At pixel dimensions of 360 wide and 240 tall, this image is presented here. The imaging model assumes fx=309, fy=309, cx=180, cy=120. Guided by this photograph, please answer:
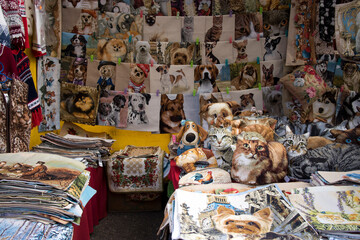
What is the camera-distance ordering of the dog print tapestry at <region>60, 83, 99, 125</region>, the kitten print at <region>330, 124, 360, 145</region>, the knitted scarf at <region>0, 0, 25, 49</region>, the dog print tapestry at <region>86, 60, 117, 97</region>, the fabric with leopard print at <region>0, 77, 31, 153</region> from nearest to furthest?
the kitten print at <region>330, 124, 360, 145</region>, the fabric with leopard print at <region>0, 77, 31, 153</region>, the knitted scarf at <region>0, 0, 25, 49</region>, the dog print tapestry at <region>60, 83, 99, 125</region>, the dog print tapestry at <region>86, 60, 117, 97</region>

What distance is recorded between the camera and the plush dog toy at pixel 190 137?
273 cm

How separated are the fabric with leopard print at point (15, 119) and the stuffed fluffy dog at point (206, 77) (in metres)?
2.18

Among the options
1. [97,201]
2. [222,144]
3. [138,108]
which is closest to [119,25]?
[138,108]

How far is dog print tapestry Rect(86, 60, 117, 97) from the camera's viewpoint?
3.87 metres

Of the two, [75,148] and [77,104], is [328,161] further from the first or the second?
[77,104]

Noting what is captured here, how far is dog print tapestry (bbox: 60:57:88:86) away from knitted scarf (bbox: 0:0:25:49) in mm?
1450

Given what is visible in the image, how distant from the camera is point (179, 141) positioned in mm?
2918

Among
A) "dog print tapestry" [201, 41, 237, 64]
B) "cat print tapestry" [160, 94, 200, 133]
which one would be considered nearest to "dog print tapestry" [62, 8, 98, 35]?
"cat print tapestry" [160, 94, 200, 133]

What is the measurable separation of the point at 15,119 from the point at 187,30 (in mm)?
2514

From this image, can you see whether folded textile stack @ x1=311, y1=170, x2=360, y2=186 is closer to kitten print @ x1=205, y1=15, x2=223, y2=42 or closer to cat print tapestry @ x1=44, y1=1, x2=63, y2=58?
kitten print @ x1=205, y1=15, x2=223, y2=42

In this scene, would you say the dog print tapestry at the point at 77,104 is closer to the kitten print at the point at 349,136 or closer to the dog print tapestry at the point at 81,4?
the dog print tapestry at the point at 81,4

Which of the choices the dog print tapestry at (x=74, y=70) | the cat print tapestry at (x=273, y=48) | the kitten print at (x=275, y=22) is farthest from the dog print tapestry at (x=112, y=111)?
the kitten print at (x=275, y=22)

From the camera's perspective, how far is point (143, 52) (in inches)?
156

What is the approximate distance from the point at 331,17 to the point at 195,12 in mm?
1615
